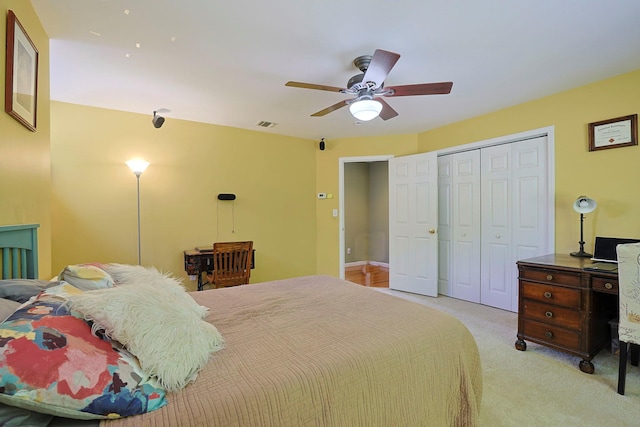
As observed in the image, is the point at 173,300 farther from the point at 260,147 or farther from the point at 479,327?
the point at 260,147

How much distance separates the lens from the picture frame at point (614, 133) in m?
2.60

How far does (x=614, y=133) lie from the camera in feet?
8.87

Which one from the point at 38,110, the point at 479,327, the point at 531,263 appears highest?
the point at 38,110

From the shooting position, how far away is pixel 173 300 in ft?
4.09

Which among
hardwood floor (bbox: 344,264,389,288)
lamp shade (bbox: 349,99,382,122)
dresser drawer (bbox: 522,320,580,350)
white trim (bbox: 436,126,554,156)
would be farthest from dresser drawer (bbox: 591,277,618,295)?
hardwood floor (bbox: 344,264,389,288)

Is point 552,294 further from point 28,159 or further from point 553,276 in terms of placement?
point 28,159

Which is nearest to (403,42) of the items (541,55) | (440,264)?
(541,55)

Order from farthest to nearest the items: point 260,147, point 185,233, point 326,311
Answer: point 260,147, point 185,233, point 326,311

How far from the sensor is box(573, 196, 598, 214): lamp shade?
2684mm

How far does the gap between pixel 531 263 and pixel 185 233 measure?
374cm

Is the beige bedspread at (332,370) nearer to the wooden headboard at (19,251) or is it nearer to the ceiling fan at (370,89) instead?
the wooden headboard at (19,251)

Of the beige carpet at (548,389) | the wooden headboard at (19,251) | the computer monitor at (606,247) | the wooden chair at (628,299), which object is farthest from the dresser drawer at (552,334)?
the wooden headboard at (19,251)

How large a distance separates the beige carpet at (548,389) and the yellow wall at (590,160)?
1085 mm

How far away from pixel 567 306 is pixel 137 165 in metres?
4.24
